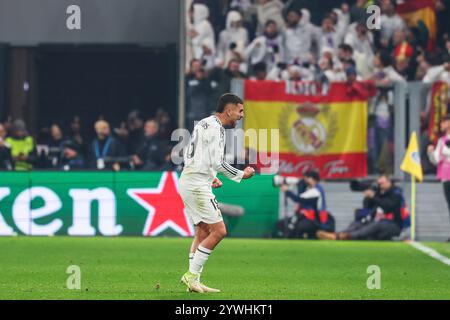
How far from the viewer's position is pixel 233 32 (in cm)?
2761

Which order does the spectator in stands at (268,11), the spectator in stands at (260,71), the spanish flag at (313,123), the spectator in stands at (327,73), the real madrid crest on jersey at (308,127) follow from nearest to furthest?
1. the spanish flag at (313,123)
2. the real madrid crest on jersey at (308,127)
3. the spectator in stands at (327,73)
4. the spectator in stands at (260,71)
5. the spectator in stands at (268,11)

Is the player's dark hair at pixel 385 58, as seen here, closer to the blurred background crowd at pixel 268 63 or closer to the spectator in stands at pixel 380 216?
the blurred background crowd at pixel 268 63

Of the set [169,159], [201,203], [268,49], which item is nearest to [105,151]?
[169,159]

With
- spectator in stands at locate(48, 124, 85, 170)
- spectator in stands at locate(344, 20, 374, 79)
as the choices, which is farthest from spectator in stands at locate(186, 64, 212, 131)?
spectator in stands at locate(344, 20, 374, 79)

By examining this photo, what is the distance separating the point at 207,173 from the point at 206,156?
A: 0.76 ft

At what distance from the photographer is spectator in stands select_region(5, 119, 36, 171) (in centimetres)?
2614

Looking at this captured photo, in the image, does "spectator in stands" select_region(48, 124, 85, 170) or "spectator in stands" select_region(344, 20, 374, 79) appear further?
"spectator in stands" select_region(344, 20, 374, 79)

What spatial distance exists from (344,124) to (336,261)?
6.61 meters

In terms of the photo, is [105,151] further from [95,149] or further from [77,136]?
[77,136]

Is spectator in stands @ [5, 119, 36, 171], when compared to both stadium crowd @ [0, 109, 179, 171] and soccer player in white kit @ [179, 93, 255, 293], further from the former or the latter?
soccer player in white kit @ [179, 93, 255, 293]

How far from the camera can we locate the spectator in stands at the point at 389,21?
92.2 ft

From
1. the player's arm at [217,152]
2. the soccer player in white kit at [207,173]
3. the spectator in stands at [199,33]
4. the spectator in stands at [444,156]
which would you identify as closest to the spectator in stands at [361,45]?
the spectator in stands at [444,156]

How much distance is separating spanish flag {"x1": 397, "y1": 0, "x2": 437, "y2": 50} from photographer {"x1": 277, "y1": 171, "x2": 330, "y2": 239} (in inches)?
200

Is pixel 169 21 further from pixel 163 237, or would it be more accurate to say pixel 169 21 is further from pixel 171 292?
pixel 171 292
